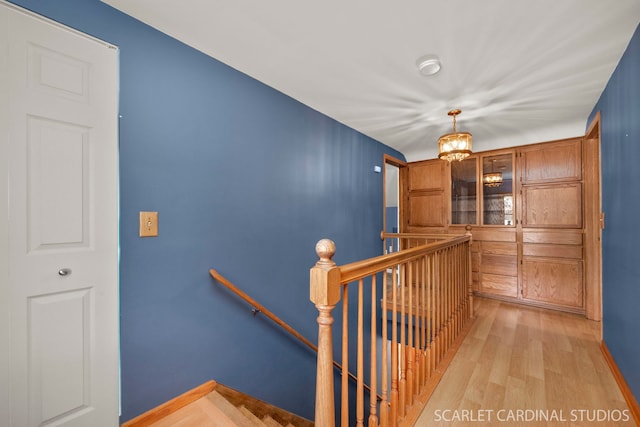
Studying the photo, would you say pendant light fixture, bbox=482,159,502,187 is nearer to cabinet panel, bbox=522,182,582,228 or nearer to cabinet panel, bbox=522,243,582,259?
cabinet panel, bbox=522,182,582,228

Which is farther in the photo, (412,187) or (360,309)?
(412,187)

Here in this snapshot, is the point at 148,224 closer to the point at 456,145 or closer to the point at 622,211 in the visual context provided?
the point at 456,145

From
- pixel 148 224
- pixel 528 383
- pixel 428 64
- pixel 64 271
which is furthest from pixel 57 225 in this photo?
pixel 528 383

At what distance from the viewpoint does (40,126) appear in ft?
4.08

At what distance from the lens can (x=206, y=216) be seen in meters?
1.86

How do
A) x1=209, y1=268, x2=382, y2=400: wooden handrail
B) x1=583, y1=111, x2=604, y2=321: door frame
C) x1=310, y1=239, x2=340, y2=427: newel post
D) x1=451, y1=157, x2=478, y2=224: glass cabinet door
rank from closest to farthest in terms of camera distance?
x1=310, y1=239, x2=340, y2=427: newel post → x1=209, y1=268, x2=382, y2=400: wooden handrail → x1=583, y1=111, x2=604, y2=321: door frame → x1=451, y1=157, x2=478, y2=224: glass cabinet door

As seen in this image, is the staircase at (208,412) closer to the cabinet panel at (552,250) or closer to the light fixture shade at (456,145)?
the light fixture shade at (456,145)

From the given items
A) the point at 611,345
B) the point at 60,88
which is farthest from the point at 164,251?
the point at 611,345

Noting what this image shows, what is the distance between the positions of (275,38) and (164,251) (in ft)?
5.10

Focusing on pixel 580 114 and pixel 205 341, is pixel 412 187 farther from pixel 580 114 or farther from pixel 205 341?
pixel 205 341

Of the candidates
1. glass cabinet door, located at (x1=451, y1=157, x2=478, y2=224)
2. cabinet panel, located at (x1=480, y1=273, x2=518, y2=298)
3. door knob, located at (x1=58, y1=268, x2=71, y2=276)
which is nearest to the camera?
door knob, located at (x1=58, y1=268, x2=71, y2=276)

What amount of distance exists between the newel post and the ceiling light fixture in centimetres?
172

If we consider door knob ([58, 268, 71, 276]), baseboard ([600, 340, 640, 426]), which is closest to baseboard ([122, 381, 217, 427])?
door knob ([58, 268, 71, 276])

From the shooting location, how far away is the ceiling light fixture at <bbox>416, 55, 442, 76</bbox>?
1.87 metres
